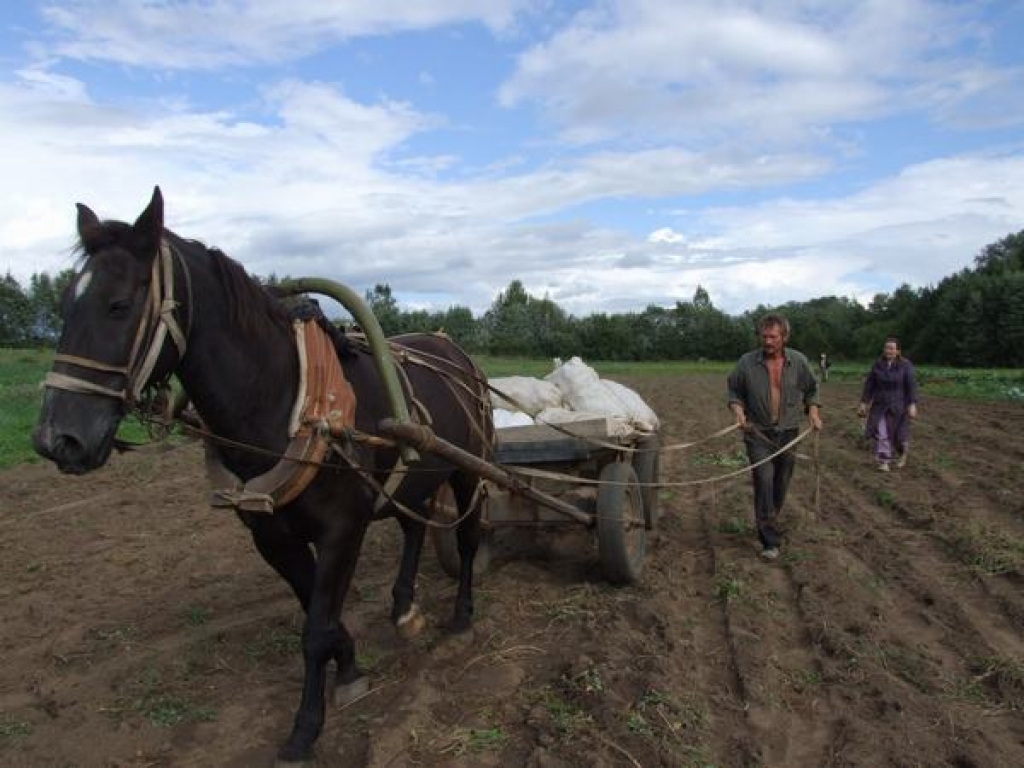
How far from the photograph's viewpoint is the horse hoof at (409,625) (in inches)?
187

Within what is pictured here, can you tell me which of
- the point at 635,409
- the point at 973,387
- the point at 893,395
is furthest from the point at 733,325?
the point at 635,409

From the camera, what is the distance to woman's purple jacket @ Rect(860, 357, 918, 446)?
11.2 metres

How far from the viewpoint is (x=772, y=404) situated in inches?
260

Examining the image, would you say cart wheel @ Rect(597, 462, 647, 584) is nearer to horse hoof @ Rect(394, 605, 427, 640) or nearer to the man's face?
horse hoof @ Rect(394, 605, 427, 640)

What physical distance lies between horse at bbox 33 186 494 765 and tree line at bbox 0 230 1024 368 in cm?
4339

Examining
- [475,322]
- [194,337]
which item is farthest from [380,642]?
[475,322]

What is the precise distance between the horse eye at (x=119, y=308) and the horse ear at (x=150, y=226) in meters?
0.20

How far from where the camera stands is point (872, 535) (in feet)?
22.7

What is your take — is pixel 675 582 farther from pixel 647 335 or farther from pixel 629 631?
pixel 647 335

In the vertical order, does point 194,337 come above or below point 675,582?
above

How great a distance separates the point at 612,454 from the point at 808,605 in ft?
5.66

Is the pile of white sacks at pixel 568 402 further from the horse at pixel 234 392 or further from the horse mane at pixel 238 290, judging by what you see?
the horse mane at pixel 238 290

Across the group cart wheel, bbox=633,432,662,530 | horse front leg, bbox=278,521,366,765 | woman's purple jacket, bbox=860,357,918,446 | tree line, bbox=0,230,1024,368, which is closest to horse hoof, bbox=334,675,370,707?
horse front leg, bbox=278,521,366,765

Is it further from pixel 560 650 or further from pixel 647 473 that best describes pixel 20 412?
pixel 560 650
